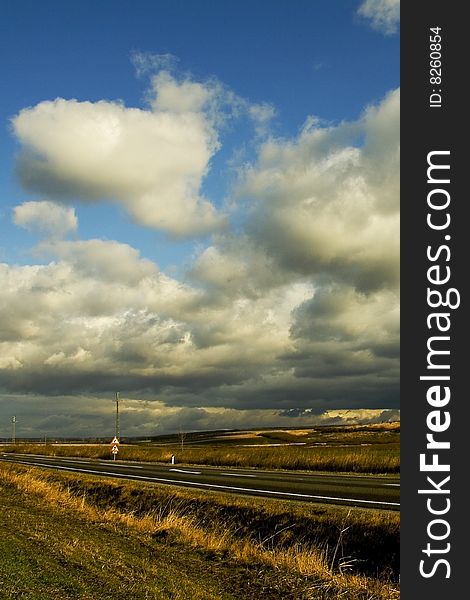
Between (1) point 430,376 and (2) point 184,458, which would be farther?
(2) point 184,458

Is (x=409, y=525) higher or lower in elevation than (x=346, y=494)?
higher

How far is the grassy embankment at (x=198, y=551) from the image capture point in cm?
1059

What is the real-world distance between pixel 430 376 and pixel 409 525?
2.14m

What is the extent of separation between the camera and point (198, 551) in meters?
15.1

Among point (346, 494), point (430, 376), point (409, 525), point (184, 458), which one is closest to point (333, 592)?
point (409, 525)

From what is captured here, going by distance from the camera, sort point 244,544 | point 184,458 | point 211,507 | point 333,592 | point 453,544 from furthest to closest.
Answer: point 184,458 < point 211,507 < point 244,544 < point 333,592 < point 453,544

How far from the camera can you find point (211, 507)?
20.3 meters

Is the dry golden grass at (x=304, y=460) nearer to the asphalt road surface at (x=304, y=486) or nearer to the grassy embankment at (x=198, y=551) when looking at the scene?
the asphalt road surface at (x=304, y=486)

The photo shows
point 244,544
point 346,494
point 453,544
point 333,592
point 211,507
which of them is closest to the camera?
point 453,544

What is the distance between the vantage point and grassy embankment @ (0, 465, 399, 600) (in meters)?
10.6

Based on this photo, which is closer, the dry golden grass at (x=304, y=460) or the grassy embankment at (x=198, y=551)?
the grassy embankment at (x=198, y=551)

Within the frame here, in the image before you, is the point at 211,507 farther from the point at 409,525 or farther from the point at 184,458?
the point at 184,458

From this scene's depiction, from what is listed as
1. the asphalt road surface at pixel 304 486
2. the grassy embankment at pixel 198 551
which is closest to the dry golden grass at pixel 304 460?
the asphalt road surface at pixel 304 486

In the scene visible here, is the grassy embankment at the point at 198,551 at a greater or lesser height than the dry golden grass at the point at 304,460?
greater
